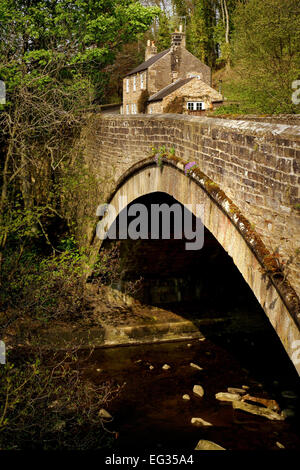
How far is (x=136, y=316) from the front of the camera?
1419 cm

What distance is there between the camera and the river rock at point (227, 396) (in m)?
10.3

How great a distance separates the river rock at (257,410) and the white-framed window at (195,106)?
17489 millimetres

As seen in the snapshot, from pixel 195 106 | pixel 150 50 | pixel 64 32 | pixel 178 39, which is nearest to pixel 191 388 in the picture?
pixel 64 32

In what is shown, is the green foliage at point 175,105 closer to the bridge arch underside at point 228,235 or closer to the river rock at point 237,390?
the bridge arch underside at point 228,235

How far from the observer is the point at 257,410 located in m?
9.80

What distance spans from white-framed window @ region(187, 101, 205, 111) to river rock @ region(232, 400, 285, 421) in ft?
Answer: 57.4

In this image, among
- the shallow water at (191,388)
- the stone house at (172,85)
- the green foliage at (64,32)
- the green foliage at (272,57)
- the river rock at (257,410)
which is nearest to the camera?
the shallow water at (191,388)

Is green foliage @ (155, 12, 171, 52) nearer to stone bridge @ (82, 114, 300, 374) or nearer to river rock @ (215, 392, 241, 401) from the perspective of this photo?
stone bridge @ (82, 114, 300, 374)

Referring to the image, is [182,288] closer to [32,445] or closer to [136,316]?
[136,316]

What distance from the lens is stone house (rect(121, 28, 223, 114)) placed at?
2530 cm

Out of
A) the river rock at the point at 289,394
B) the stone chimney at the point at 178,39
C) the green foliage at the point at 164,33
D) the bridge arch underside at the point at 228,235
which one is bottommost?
the river rock at the point at 289,394

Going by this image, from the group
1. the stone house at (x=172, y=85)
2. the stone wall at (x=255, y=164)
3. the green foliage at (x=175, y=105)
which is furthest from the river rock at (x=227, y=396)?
the green foliage at (x=175, y=105)

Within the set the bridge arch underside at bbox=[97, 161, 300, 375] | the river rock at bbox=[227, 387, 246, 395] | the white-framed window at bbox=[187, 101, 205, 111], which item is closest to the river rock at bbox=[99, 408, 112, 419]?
the river rock at bbox=[227, 387, 246, 395]

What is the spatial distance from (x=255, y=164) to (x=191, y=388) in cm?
692
